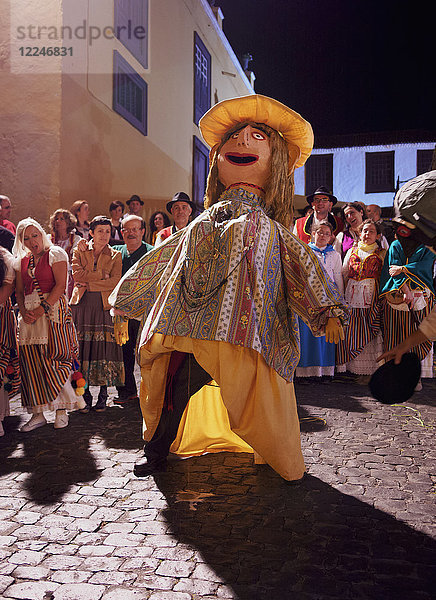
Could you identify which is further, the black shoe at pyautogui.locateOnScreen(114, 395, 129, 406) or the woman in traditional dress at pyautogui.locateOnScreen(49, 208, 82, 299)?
the woman in traditional dress at pyautogui.locateOnScreen(49, 208, 82, 299)

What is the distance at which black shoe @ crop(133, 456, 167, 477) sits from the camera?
3.50m

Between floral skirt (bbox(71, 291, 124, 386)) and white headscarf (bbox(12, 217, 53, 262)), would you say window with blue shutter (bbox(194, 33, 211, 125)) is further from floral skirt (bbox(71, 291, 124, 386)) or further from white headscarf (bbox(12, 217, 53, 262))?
white headscarf (bbox(12, 217, 53, 262))

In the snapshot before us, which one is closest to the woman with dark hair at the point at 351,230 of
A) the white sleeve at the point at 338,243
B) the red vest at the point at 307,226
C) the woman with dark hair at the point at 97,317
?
the white sleeve at the point at 338,243

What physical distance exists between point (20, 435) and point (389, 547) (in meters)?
2.93

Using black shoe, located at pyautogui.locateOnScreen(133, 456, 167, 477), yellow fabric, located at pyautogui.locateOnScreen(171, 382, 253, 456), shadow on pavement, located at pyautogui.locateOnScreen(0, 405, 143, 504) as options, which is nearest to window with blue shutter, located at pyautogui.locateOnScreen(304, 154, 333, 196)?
shadow on pavement, located at pyautogui.locateOnScreen(0, 405, 143, 504)

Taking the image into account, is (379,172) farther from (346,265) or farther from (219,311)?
(219,311)

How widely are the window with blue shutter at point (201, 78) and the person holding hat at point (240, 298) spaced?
11410 millimetres

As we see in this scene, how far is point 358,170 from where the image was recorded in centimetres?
2006

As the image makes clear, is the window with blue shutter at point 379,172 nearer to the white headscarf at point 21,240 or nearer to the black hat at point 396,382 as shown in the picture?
the white headscarf at point 21,240

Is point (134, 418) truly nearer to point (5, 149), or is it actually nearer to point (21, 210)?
point (21, 210)

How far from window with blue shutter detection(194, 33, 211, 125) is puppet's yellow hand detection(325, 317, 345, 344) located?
39.7 feet

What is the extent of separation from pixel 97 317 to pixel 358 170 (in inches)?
648

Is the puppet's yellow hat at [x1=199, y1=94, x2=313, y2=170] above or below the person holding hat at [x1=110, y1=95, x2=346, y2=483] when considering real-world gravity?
above
